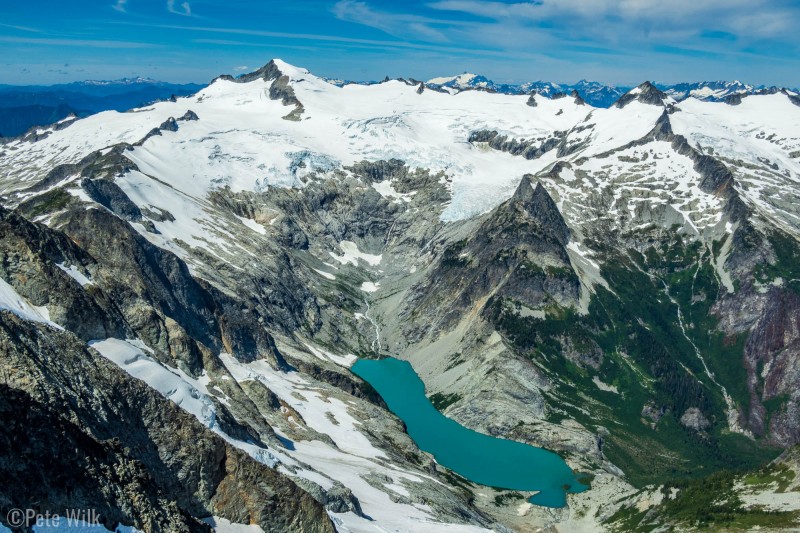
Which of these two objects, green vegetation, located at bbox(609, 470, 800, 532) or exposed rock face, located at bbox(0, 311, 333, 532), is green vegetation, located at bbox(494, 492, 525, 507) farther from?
exposed rock face, located at bbox(0, 311, 333, 532)

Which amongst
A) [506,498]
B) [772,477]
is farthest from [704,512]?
[506,498]

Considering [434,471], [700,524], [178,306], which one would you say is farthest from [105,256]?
[700,524]

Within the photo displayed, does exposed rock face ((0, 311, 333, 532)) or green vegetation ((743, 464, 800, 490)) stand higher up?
exposed rock face ((0, 311, 333, 532))

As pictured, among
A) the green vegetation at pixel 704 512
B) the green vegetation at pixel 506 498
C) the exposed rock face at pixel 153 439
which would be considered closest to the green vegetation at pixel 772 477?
the green vegetation at pixel 704 512

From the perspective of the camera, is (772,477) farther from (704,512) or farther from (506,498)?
(506,498)

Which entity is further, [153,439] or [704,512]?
[704,512]

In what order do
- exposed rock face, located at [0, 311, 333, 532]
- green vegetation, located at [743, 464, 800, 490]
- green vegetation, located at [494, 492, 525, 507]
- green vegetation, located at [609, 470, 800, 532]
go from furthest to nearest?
A: green vegetation, located at [494, 492, 525, 507] < green vegetation, located at [743, 464, 800, 490] < green vegetation, located at [609, 470, 800, 532] < exposed rock face, located at [0, 311, 333, 532]

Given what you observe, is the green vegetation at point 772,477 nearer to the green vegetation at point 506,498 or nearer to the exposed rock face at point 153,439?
the green vegetation at point 506,498

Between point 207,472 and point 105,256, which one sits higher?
point 207,472

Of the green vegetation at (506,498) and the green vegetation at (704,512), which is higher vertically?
the green vegetation at (704,512)

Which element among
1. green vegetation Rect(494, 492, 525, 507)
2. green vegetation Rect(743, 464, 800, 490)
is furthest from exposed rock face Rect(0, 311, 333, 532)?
green vegetation Rect(494, 492, 525, 507)

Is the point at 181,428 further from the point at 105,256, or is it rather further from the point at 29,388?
the point at 105,256
